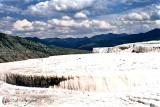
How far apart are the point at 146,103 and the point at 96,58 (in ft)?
52.5

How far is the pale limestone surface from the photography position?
2852cm

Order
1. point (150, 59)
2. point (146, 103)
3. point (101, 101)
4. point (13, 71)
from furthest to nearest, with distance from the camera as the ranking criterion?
point (150, 59), point (13, 71), point (101, 101), point (146, 103)

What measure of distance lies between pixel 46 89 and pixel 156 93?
35.3ft

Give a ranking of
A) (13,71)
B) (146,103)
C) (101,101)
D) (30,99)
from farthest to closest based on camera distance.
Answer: (13,71)
(30,99)
(101,101)
(146,103)

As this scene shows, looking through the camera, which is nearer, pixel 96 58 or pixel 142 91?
pixel 142 91

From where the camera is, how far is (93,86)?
107ft

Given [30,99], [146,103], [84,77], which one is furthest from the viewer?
[84,77]

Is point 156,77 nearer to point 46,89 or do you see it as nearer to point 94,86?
point 94,86

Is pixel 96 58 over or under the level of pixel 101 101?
over

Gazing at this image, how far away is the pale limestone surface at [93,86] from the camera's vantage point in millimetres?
28516

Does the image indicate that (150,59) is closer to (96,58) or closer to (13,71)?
(96,58)

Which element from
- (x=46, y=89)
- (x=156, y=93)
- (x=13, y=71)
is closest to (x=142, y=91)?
(x=156, y=93)

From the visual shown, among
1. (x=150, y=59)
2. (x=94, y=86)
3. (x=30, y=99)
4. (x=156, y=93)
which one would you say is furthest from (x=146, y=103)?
(x=150, y=59)

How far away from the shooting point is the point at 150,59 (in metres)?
41.5
